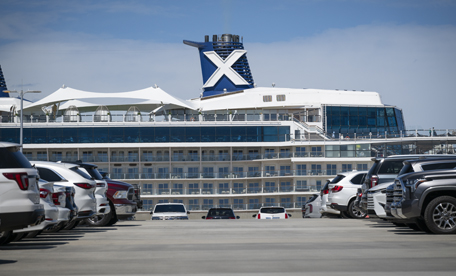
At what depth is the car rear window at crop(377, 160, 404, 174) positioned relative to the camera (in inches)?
763

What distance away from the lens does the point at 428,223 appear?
15117mm

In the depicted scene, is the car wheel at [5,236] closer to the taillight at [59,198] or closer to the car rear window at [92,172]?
the taillight at [59,198]

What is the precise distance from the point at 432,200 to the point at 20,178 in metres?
8.73

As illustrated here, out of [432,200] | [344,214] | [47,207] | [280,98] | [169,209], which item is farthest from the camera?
[280,98]

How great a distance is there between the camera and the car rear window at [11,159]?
443 inches

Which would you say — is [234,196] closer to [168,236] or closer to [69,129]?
[69,129]

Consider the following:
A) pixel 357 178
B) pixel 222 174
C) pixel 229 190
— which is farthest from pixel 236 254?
pixel 222 174

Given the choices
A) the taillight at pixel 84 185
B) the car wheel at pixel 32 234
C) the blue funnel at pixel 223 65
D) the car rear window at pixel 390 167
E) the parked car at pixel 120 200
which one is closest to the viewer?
the car wheel at pixel 32 234

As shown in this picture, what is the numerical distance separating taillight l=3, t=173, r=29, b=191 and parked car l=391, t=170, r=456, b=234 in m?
8.22

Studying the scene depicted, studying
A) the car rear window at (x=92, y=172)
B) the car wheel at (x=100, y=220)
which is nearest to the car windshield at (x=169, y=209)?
the car wheel at (x=100, y=220)

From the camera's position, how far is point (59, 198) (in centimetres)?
1479

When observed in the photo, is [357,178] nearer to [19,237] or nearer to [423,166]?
[423,166]

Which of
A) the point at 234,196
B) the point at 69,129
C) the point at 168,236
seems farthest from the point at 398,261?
the point at 69,129

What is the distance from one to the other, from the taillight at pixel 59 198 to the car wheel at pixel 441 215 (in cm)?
788
